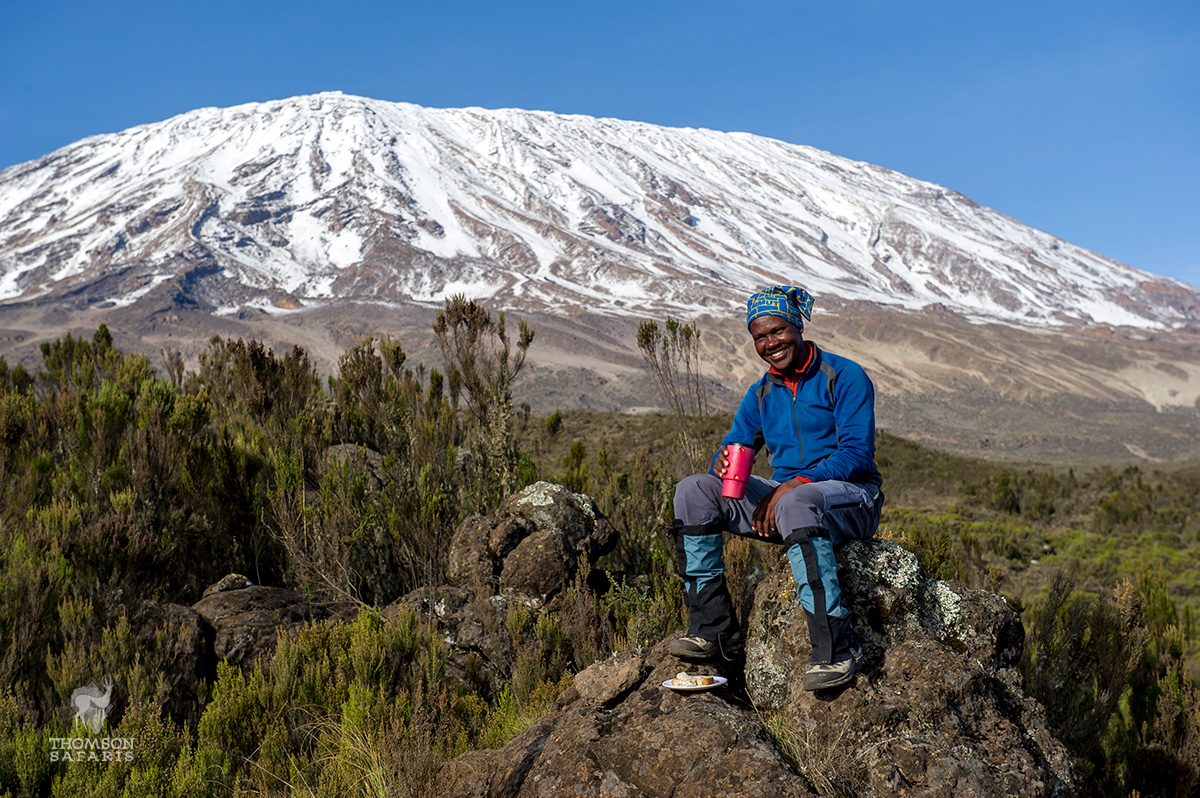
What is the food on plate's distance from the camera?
2.25 m

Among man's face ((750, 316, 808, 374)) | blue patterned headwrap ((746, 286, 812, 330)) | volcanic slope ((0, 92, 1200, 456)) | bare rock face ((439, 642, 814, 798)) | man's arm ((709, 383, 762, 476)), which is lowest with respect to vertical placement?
bare rock face ((439, 642, 814, 798))

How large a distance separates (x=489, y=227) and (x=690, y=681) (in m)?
100

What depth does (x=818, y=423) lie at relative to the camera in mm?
2695

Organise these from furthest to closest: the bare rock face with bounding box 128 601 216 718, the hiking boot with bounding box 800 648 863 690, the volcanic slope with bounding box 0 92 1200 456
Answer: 1. the volcanic slope with bounding box 0 92 1200 456
2. the bare rock face with bounding box 128 601 216 718
3. the hiking boot with bounding box 800 648 863 690

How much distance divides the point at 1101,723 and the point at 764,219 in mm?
125000

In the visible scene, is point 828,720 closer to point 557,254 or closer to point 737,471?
point 737,471

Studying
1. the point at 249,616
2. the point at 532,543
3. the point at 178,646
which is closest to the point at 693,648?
the point at 532,543

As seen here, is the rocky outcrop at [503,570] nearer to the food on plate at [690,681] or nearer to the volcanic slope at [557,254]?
the food on plate at [690,681]

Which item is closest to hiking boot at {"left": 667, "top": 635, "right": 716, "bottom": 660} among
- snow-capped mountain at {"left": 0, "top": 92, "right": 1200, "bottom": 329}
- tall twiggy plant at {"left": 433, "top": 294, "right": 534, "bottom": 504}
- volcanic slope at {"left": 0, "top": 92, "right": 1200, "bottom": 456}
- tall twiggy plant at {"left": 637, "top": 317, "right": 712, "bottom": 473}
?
tall twiggy plant at {"left": 637, "top": 317, "right": 712, "bottom": 473}

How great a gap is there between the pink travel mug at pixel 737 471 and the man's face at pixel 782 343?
0.39 metres

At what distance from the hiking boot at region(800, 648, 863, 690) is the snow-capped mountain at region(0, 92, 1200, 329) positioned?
2603 inches

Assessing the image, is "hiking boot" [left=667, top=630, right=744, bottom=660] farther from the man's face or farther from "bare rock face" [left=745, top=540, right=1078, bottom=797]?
the man's face

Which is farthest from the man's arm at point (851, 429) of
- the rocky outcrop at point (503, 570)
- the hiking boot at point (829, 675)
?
the rocky outcrop at point (503, 570)

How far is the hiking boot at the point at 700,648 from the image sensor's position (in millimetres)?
2465
